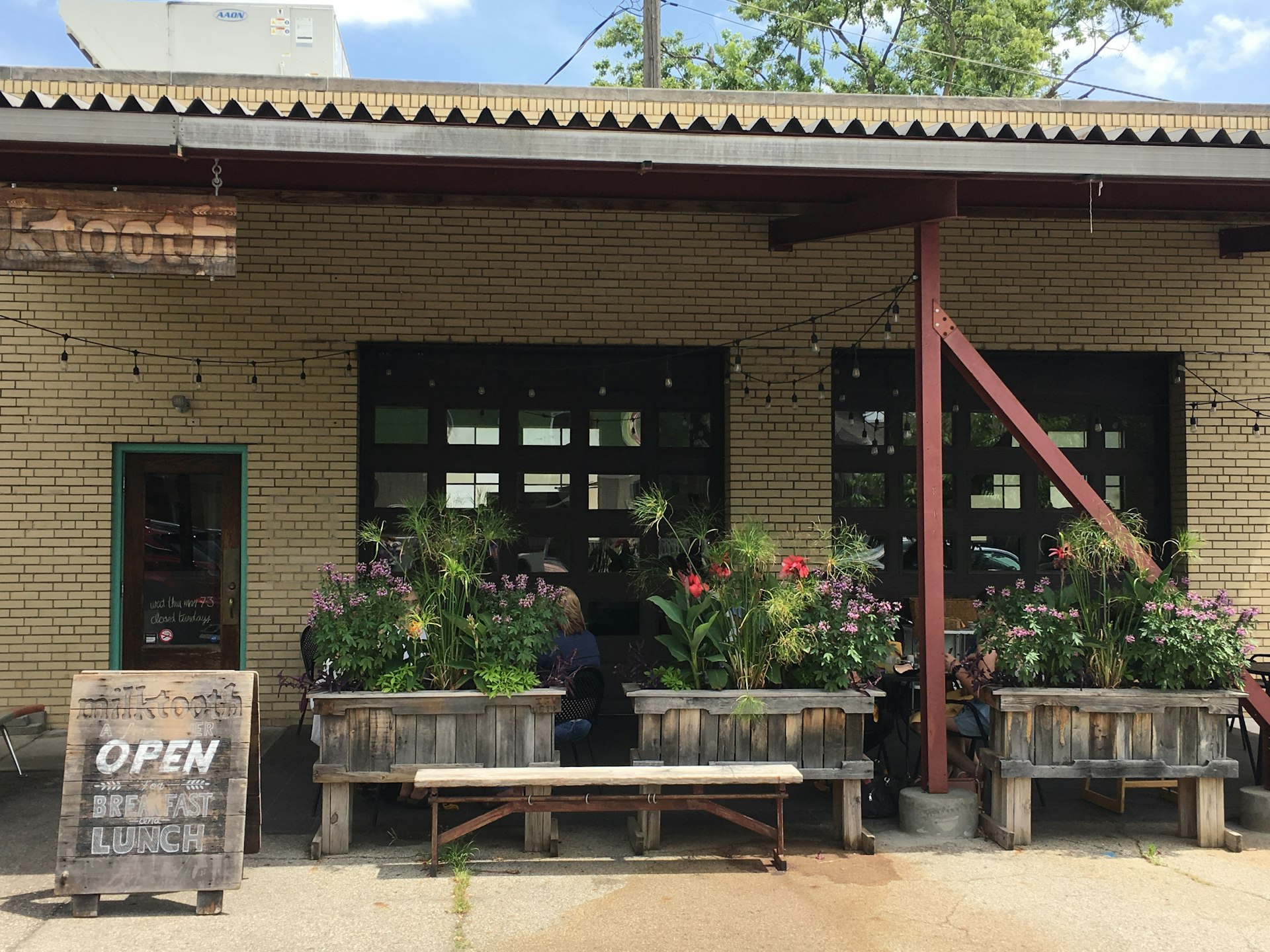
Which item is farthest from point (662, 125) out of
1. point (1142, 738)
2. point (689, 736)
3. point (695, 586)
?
point (1142, 738)

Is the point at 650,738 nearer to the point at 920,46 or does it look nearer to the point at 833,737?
the point at 833,737

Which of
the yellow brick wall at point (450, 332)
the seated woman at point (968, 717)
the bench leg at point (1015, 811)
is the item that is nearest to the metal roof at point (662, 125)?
the seated woman at point (968, 717)

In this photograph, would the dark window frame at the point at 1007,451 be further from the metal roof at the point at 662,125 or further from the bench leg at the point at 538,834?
the bench leg at the point at 538,834

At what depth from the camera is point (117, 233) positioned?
19.0 ft

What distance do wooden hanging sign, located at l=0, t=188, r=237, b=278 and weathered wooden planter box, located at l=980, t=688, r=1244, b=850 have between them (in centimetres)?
489

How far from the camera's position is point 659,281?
9.11 metres

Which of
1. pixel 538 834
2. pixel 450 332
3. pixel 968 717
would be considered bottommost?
pixel 538 834

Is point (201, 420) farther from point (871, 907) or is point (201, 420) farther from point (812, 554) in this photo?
point (871, 907)

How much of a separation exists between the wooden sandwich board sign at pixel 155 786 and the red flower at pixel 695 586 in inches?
90.4

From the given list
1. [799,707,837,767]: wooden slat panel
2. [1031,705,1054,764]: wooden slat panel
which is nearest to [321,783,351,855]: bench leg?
[799,707,837,767]: wooden slat panel

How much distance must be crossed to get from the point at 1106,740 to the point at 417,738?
146 inches

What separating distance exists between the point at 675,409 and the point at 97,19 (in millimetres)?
6600

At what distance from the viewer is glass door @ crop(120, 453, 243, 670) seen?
8727 mm

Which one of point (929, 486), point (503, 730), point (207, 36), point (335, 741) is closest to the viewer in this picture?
point (335, 741)
